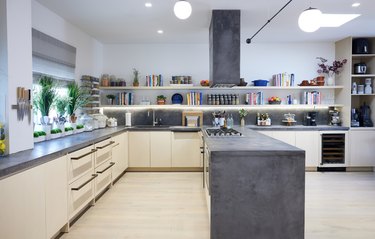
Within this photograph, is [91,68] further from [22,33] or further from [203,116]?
[22,33]

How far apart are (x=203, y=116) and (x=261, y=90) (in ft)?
4.54

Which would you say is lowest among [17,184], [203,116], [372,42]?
[17,184]

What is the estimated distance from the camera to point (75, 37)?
5.31m

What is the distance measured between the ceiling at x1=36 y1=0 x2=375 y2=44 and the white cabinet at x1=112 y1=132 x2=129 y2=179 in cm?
192

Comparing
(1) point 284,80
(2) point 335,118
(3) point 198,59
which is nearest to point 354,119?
(2) point 335,118

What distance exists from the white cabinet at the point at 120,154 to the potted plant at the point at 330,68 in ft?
14.3

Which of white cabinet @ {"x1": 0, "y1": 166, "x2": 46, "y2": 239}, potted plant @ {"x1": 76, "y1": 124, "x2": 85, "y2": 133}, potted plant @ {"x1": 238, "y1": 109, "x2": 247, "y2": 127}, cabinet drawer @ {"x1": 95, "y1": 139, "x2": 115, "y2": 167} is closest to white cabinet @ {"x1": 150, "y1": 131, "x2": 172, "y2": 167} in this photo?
cabinet drawer @ {"x1": 95, "y1": 139, "x2": 115, "y2": 167}

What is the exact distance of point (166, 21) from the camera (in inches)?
196

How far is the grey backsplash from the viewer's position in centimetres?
679

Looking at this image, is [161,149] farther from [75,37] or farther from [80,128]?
[75,37]

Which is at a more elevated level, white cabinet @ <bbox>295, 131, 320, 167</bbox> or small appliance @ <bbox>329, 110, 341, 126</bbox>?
small appliance @ <bbox>329, 110, 341, 126</bbox>

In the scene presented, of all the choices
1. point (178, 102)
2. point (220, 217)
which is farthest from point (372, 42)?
point (220, 217)

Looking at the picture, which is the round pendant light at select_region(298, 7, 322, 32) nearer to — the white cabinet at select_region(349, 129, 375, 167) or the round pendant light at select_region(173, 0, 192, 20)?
the round pendant light at select_region(173, 0, 192, 20)

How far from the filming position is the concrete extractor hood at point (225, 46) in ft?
14.7
